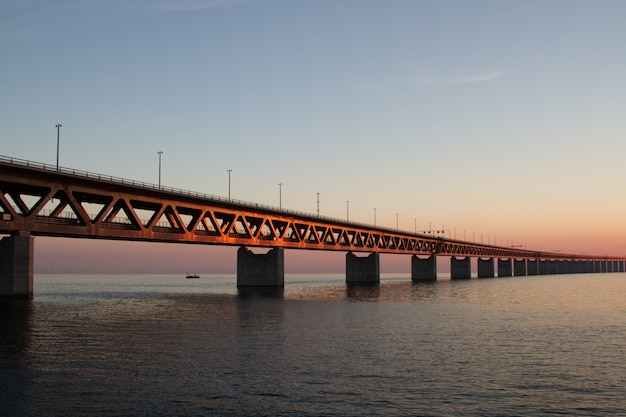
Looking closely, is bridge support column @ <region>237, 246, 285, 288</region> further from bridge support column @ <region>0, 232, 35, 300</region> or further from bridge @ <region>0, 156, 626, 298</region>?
bridge support column @ <region>0, 232, 35, 300</region>

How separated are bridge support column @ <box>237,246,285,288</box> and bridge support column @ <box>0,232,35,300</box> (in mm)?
50521

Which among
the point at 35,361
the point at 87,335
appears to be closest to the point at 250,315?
the point at 87,335

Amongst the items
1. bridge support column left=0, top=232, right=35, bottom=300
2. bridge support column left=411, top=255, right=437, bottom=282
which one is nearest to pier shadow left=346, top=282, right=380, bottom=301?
bridge support column left=0, top=232, right=35, bottom=300

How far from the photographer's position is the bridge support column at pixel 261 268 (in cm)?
10894

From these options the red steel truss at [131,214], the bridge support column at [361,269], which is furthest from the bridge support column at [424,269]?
the red steel truss at [131,214]

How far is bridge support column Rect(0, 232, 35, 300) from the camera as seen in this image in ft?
192

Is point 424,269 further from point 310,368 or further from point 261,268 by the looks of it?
point 310,368

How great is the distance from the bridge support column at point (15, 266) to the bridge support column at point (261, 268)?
5052 centimetres

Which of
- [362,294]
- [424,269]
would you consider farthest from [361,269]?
[362,294]

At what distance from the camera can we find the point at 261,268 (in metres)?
110

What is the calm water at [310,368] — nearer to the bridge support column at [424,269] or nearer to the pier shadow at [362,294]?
the pier shadow at [362,294]

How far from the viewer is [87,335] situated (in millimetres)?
36312

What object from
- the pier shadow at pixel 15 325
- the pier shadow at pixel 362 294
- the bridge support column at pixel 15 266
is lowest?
the pier shadow at pixel 362 294

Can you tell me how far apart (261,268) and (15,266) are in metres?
54.8
